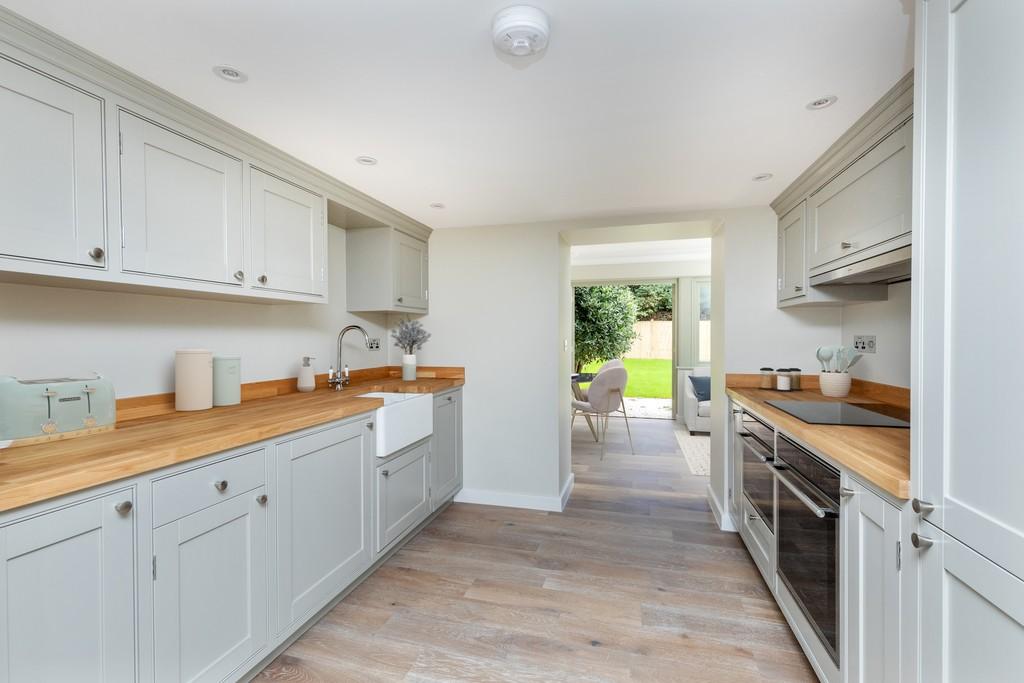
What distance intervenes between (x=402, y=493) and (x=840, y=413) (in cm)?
232

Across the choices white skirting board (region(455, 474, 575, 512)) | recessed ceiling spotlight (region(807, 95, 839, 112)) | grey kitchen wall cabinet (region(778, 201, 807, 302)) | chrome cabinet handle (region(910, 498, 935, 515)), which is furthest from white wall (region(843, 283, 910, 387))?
white skirting board (region(455, 474, 575, 512))

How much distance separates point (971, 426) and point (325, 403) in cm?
233

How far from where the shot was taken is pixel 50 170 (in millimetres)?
1365

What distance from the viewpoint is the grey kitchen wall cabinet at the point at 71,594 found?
1.04 m

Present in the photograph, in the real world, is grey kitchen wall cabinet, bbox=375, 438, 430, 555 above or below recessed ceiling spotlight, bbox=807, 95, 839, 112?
below

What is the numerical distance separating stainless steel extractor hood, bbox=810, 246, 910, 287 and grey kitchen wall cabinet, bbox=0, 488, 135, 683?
8.88ft

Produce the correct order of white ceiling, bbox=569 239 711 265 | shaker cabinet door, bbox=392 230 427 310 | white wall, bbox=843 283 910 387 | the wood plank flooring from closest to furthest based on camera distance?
the wood plank flooring → white wall, bbox=843 283 910 387 → shaker cabinet door, bbox=392 230 427 310 → white ceiling, bbox=569 239 711 265

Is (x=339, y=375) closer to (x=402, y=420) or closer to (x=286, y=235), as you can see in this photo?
(x=402, y=420)

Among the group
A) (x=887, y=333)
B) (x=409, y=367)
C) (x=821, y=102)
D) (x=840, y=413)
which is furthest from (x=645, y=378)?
(x=821, y=102)

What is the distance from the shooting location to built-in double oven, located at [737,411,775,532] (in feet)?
7.04

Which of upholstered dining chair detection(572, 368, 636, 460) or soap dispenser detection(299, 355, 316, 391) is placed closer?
soap dispenser detection(299, 355, 316, 391)

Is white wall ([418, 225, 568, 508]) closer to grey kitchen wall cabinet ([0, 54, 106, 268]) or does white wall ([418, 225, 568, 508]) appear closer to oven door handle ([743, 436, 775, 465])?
oven door handle ([743, 436, 775, 465])

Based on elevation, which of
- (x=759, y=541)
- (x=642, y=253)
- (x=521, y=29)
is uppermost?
(x=642, y=253)

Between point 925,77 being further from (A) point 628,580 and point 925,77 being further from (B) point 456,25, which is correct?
(A) point 628,580
